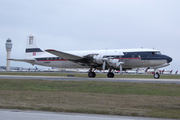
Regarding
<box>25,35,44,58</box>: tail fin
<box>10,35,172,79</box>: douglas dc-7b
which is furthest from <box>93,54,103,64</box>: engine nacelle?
<box>25,35,44,58</box>: tail fin

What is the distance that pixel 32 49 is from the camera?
41.9 m

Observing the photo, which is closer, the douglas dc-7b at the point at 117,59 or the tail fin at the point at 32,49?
the douglas dc-7b at the point at 117,59

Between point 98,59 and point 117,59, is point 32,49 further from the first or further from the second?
point 117,59

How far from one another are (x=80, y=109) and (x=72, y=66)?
2706cm

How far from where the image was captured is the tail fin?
41.3m

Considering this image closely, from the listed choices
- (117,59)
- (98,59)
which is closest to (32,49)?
(98,59)

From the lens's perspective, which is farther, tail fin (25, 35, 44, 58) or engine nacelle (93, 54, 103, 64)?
tail fin (25, 35, 44, 58)

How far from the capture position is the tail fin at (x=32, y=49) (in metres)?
41.3

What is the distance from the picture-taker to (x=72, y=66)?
3709 centimetres

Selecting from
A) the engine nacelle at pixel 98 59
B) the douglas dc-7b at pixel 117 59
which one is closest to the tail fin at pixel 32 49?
the douglas dc-7b at pixel 117 59

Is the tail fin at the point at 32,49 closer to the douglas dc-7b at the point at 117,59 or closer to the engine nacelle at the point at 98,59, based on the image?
the douglas dc-7b at the point at 117,59

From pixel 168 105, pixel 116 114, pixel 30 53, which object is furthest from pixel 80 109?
pixel 30 53

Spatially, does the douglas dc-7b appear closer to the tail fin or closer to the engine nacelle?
the engine nacelle

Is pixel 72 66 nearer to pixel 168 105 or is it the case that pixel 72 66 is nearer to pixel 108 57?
pixel 108 57
